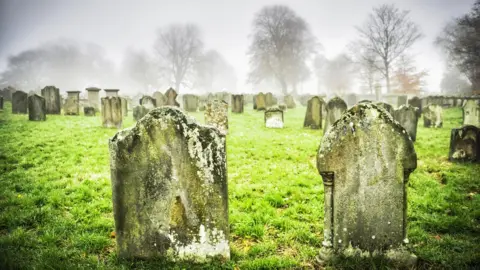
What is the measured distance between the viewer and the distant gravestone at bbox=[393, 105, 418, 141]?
10445 millimetres

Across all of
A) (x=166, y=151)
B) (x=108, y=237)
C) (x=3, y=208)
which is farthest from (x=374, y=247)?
(x=3, y=208)

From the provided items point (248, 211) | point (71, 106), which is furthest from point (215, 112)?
point (71, 106)

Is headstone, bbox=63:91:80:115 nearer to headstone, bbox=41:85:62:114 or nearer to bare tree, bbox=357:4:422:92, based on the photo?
headstone, bbox=41:85:62:114

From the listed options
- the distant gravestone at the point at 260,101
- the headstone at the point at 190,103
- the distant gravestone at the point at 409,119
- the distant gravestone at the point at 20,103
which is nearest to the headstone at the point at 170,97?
the headstone at the point at 190,103

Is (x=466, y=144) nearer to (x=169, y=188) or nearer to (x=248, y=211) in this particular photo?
(x=248, y=211)

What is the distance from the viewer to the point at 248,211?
4707mm

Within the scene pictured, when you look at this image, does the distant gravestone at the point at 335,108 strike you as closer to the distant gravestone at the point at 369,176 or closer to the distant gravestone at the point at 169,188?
the distant gravestone at the point at 369,176

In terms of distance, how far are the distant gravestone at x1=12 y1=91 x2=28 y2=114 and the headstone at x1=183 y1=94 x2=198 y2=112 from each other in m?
9.92

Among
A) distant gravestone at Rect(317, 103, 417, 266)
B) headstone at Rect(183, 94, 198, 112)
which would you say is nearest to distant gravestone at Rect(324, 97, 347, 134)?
distant gravestone at Rect(317, 103, 417, 266)

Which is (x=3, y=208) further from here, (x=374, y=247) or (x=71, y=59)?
(x=71, y=59)

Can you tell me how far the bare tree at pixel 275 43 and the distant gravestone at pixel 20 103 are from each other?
3613cm

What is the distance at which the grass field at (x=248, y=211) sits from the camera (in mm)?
3240

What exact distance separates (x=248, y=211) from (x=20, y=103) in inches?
692

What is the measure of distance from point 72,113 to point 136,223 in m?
17.5
